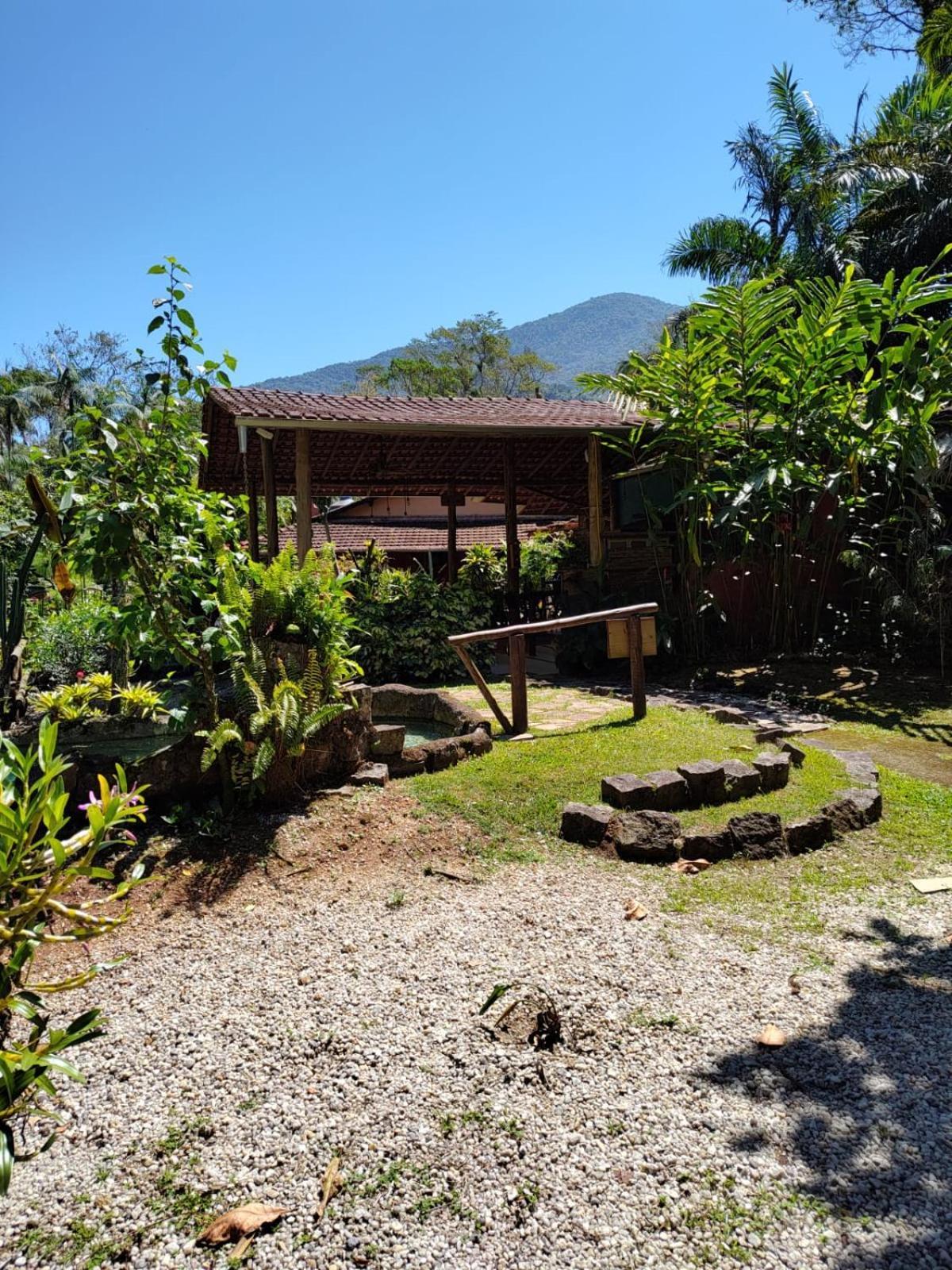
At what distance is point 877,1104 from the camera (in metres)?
2.10

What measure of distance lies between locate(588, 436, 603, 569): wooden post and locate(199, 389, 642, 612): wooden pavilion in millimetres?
14

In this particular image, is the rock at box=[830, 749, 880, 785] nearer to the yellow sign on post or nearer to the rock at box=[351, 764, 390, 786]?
the yellow sign on post

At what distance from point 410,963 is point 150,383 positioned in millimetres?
3017

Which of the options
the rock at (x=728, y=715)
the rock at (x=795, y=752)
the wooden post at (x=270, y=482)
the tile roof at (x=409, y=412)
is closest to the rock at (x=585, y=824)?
the rock at (x=795, y=752)

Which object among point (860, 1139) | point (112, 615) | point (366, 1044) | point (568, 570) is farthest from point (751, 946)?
Answer: point (568, 570)

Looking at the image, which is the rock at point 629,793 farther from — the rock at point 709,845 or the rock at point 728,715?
the rock at point 728,715

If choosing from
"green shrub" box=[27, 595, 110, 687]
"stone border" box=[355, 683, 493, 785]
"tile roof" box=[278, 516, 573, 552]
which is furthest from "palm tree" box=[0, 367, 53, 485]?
"stone border" box=[355, 683, 493, 785]

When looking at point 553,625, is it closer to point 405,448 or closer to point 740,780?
point 740,780

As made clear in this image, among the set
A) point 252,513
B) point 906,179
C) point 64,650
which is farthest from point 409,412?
point 906,179

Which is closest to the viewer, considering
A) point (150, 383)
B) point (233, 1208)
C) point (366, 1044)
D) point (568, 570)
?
point (233, 1208)

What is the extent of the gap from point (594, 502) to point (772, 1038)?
378 inches

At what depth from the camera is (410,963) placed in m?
2.94

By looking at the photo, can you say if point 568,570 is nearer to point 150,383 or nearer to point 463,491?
point 463,491

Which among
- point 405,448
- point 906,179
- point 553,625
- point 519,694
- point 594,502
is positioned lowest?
point 519,694
